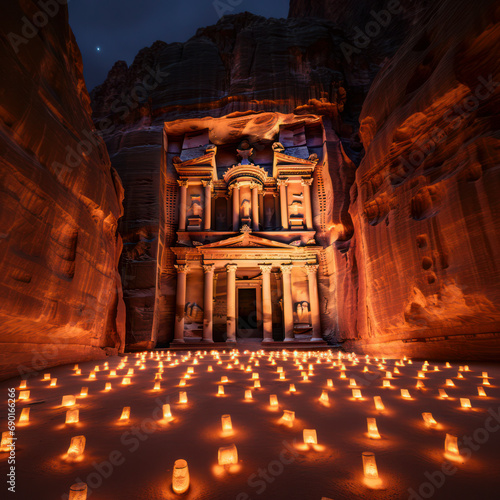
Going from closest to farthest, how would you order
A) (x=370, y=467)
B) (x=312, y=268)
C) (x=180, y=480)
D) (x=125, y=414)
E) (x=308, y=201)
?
1. (x=180, y=480)
2. (x=370, y=467)
3. (x=125, y=414)
4. (x=312, y=268)
5. (x=308, y=201)

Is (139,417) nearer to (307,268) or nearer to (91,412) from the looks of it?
(91,412)

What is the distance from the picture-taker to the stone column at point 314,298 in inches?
695

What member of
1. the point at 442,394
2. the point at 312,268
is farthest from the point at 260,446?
the point at 312,268

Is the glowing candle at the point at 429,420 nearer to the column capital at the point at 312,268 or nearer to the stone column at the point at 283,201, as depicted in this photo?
the column capital at the point at 312,268

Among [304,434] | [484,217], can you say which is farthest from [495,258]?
[304,434]

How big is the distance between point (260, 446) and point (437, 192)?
24.9 feet

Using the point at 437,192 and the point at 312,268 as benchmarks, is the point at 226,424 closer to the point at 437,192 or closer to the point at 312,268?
the point at 437,192

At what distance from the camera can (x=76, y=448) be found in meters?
2.66

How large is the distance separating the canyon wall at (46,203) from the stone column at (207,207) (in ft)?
35.6

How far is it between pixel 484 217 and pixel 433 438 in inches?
211

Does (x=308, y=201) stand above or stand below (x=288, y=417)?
above

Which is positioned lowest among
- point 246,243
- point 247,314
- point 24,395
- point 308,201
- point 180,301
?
point 24,395

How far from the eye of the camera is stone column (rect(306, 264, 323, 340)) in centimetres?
1764

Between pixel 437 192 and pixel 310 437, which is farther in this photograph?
pixel 437 192
